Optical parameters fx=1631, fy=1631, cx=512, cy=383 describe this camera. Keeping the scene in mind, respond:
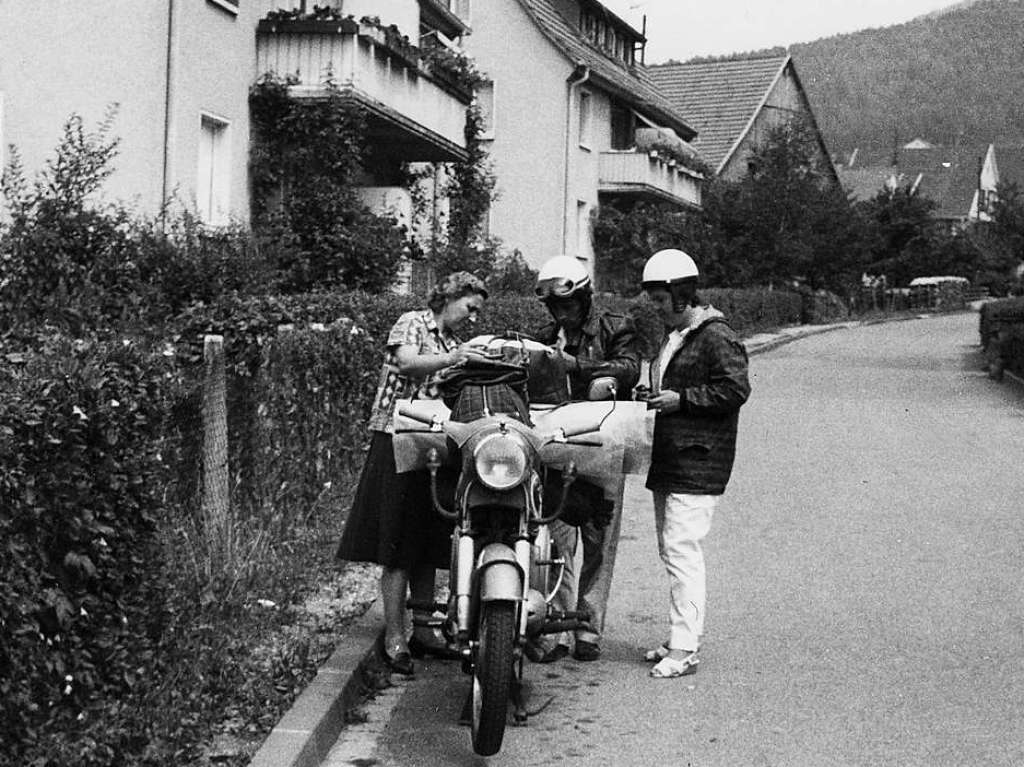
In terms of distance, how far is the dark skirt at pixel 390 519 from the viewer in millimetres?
6906

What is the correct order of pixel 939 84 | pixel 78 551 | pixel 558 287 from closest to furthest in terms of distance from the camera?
pixel 78 551, pixel 558 287, pixel 939 84

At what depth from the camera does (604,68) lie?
4250 cm

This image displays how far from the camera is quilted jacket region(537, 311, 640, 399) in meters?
7.20

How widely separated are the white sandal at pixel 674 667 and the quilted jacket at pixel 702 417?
72cm

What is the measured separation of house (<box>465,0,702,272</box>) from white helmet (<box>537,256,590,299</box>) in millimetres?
27978

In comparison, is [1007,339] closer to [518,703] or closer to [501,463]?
[518,703]

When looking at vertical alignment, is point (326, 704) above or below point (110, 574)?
below

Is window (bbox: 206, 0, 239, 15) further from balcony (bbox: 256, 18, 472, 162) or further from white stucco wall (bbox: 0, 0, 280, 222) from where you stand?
balcony (bbox: 256, 18, 472, 162)

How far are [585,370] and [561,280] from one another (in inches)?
16.5

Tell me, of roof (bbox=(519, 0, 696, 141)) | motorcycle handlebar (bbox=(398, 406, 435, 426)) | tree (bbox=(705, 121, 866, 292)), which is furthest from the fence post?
tree (bbox=(705, 121, 866, 292))

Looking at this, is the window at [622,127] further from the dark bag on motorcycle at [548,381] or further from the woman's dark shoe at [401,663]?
the woman's dark shoe at [401,663]

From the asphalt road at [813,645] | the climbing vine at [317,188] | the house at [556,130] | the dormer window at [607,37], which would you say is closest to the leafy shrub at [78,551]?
the asphalt road at [813,645]

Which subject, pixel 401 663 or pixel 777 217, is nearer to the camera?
pixel 401 663

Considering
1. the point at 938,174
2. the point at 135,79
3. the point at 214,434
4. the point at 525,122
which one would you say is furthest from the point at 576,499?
the point at 938,174
